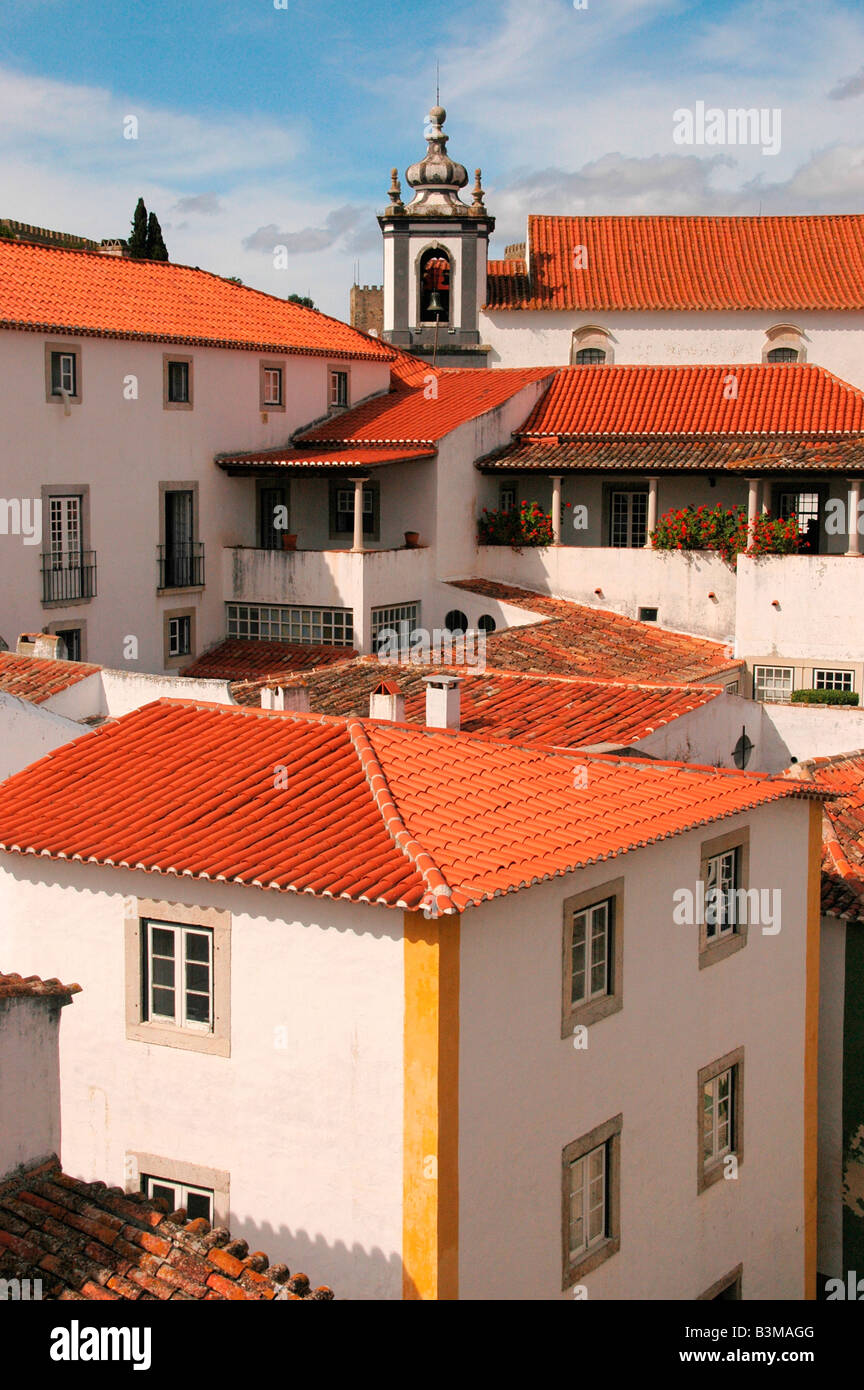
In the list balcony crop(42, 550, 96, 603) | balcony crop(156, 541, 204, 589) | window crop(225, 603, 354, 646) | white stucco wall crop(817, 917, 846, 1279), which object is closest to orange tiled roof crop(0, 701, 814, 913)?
white stucco wall crop(817, 917, 846, 1279)

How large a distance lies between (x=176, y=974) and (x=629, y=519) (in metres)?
26.5

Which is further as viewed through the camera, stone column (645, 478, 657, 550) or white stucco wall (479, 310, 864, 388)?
white stucco wall (479, 310, 864, 388)

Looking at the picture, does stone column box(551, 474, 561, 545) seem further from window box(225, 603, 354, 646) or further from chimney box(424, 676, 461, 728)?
chimney box(424, 676, 461, 728)

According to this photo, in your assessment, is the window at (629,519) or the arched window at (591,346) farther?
the arched window at (591,346)

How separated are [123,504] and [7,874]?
20.9m

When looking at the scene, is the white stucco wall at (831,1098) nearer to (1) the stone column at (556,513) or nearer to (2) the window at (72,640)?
(2) the window at (72,640)

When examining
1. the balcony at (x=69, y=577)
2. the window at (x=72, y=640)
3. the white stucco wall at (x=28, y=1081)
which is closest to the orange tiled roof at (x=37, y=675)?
the balcony at (x=69, y=577)

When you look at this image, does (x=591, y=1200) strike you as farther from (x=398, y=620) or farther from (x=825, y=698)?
(x=398, y=620)

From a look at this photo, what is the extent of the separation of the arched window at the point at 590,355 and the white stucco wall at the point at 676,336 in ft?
1.24

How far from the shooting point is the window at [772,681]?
111 ft

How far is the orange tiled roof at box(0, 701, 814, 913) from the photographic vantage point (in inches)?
527

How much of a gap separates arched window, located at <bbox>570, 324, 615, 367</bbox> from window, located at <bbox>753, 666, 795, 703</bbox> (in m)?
23.0
